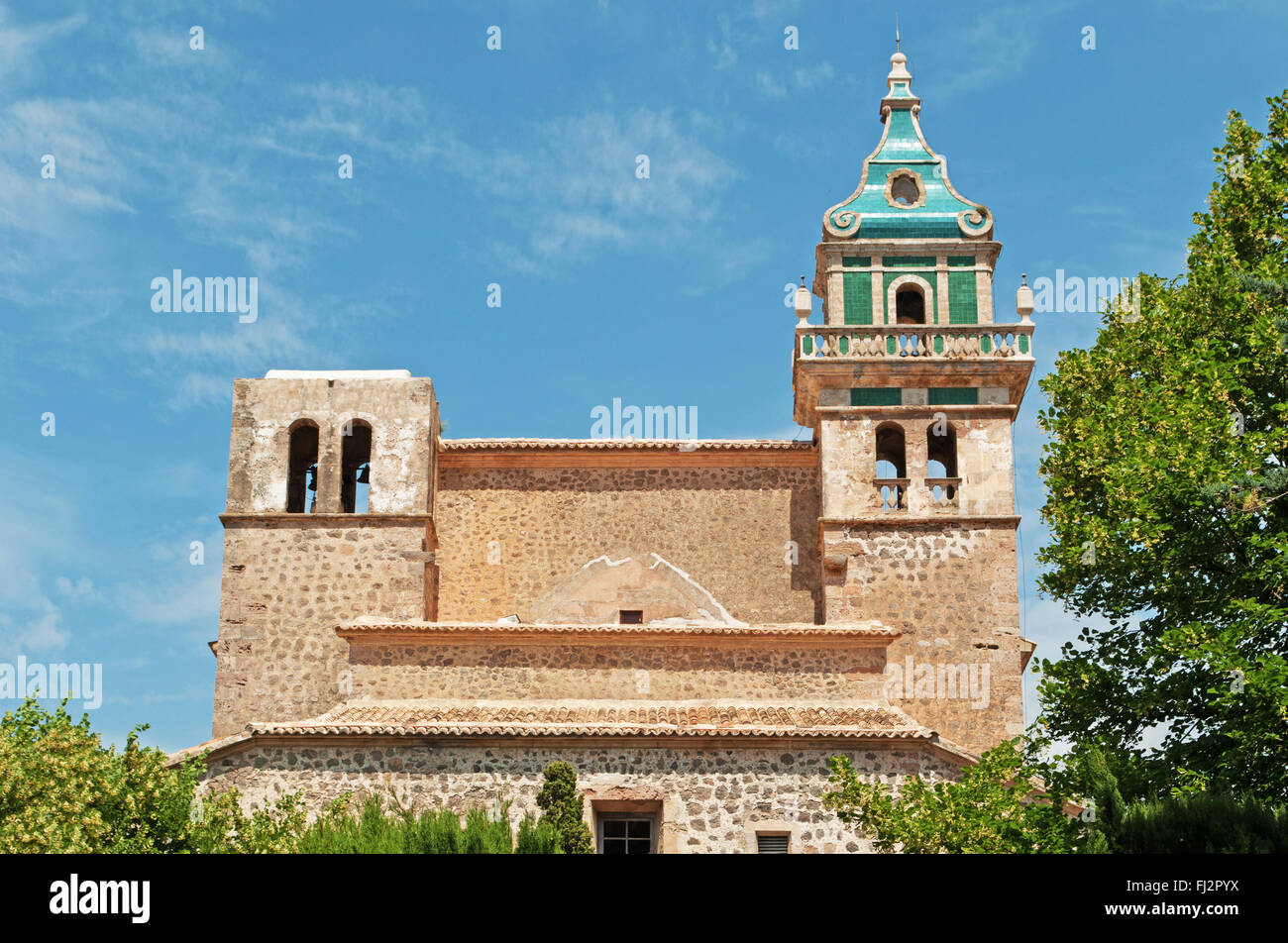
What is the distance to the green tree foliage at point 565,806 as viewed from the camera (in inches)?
762

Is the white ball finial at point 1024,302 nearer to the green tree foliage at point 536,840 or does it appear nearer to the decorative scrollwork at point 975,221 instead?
the decorative scrollwork at point 975,221

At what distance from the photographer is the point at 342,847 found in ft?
55.0

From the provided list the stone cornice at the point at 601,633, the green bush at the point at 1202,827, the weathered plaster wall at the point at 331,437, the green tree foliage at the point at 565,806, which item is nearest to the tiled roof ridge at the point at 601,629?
the stone cornice at the point at 601,633

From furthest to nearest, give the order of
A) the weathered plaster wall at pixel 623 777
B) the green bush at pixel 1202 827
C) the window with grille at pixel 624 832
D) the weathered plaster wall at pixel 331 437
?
the weathered plaster wall at pixel 331 437 < the window with grille at pixel 624 832 < the weathered plaster wall at pixel 623 777 < the green bush at pixel 1202 827

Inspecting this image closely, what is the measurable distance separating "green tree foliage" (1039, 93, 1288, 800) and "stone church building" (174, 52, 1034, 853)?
3.92 meters

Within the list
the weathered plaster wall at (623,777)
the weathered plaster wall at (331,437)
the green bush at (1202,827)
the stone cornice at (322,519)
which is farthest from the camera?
the weathered plaster wall at (331,437)

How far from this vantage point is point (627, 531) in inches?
1129

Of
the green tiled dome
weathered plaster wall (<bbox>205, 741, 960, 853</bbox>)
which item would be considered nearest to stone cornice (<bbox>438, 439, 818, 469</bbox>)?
the green tiled dome

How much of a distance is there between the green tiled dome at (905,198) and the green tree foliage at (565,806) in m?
13.2

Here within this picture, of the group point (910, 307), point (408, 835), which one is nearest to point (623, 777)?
point (408, 835)

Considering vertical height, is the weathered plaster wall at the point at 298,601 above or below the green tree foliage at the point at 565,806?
above

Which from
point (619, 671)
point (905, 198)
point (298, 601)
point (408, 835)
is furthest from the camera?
point (905, 198)

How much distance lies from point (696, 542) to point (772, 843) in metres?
9.02

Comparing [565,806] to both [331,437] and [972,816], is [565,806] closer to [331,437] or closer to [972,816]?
[972,816]
